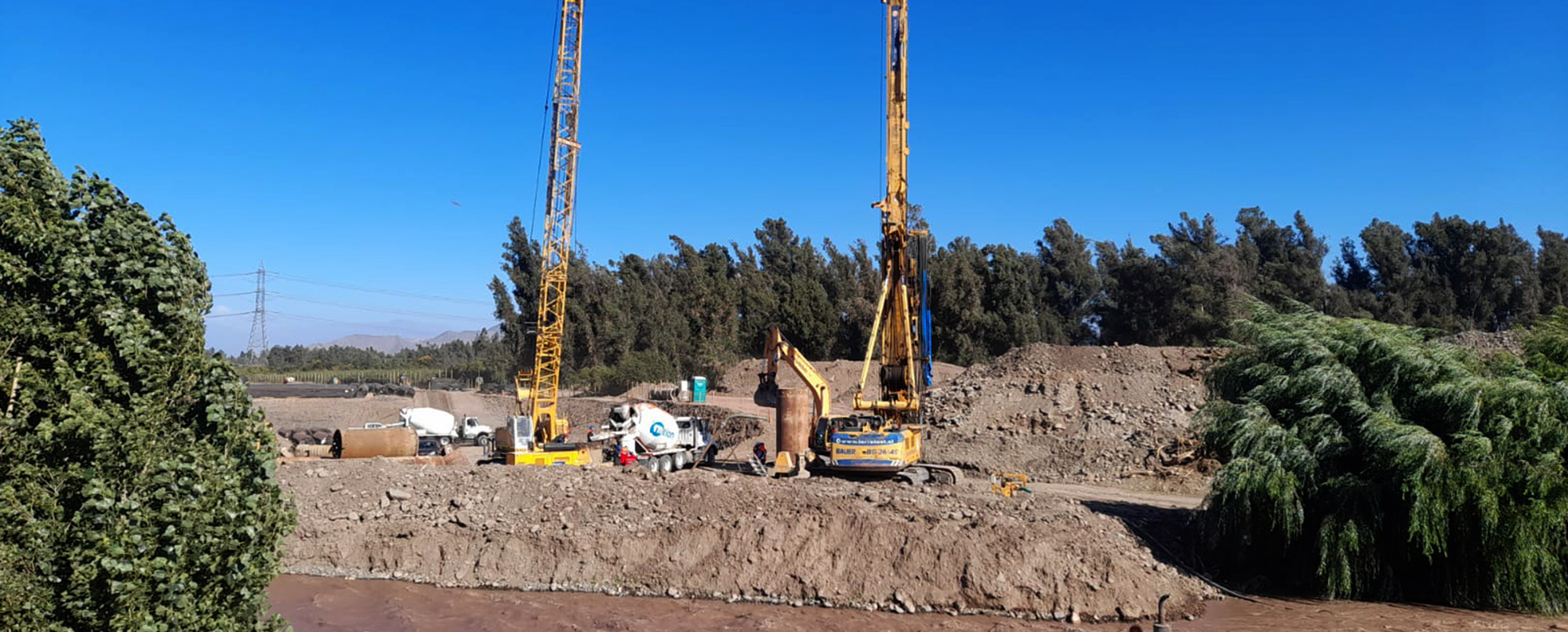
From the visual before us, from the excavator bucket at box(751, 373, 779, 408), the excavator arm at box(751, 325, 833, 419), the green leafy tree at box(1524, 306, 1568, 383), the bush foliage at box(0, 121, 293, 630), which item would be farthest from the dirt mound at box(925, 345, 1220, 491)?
the bush foliage at box(0, 121, 293, 630)

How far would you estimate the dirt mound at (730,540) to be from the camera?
16.5 metres

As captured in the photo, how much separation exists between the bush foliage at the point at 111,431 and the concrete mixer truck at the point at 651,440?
20.5 metres

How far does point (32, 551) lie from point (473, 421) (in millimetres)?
35622

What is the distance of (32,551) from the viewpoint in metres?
4.96

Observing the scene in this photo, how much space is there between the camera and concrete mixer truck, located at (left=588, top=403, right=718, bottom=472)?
26656 millimetres

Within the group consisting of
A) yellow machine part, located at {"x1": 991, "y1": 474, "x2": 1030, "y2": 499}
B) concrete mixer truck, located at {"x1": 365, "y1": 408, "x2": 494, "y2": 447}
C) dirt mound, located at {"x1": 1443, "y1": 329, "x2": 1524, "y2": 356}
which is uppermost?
dirt mound, located at {"x1": 1443, "y1": 329, "x2": 1524, "y2": 356}

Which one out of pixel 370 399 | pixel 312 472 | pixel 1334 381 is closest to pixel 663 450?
pixel 312 472

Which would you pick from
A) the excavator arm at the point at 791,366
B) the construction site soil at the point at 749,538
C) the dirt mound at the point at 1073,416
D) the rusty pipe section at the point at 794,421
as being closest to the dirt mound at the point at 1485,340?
the dirt mound at the point at 1073,416

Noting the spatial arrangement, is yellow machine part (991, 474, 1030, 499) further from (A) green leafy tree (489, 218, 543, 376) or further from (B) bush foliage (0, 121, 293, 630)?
(A) green leafy tree (489, 218, 543, 376)

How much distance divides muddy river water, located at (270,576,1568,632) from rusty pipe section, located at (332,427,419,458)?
9.69 metres

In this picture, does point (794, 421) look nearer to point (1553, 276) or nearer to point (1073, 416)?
point (1073, 416)

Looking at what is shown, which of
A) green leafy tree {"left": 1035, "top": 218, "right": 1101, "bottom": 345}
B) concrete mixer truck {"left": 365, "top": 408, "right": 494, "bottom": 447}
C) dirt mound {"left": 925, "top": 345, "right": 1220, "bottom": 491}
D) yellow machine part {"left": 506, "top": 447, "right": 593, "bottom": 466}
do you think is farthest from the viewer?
green leafy tree {"left": 1035, "top": 218, "right": 1101, "bottom": 345}

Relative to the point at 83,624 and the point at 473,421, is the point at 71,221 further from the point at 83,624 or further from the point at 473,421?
the point at 473,421

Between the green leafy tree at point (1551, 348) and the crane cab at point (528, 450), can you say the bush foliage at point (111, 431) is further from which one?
the crane cab at point (528, 450)
